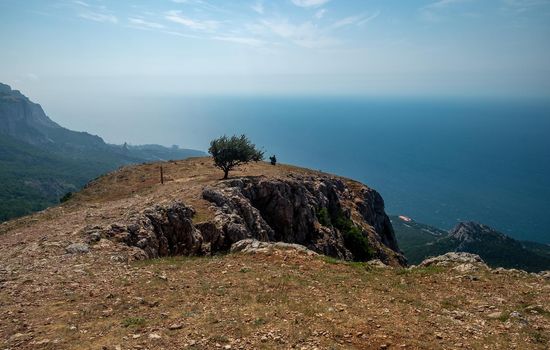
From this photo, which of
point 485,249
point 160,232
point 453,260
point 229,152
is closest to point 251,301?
point 160,232

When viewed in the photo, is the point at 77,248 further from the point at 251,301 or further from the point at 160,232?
the point at 251,301

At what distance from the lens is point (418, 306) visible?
49.6 feet

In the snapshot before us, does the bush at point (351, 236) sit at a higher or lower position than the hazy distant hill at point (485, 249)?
higher

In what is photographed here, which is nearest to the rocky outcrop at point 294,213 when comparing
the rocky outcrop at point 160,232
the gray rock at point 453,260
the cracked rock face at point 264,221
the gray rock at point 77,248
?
the cracked rock face at point 264,221

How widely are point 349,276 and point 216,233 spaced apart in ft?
45.6

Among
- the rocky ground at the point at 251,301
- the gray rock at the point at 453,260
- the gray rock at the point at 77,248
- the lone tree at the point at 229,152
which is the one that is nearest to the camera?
the rocky ground at the point at 251,301

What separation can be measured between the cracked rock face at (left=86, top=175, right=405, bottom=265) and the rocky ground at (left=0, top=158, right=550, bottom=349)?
2961 millimetres

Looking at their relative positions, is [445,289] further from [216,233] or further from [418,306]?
[216,233]

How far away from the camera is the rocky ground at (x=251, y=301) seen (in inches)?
464

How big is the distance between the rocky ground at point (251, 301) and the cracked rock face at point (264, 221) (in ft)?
9.72

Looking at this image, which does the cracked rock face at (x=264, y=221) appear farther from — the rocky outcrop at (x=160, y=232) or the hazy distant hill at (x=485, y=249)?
the hazy distant hill at (x=485, y=249)

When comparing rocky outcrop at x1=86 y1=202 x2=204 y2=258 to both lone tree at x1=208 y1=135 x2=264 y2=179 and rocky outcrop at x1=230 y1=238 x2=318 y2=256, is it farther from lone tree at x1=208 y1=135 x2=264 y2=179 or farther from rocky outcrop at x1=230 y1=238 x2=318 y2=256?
lone tree at x1=208 y1=135 x2=264 y2=179

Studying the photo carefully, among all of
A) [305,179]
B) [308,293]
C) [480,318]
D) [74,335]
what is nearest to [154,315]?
[74,335]

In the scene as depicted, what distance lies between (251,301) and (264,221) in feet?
80.2
